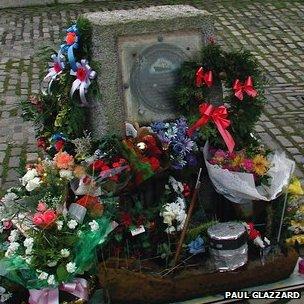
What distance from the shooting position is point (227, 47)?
841 cm

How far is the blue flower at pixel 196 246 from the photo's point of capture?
381 centimetres

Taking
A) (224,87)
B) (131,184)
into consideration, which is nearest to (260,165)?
(224,87)

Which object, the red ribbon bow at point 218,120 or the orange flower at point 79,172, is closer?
the orange flower at point 79,172

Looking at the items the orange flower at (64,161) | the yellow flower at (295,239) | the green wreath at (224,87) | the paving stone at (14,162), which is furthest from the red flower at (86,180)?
the paving stone at (14,162)

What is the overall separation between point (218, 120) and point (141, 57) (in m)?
0.65

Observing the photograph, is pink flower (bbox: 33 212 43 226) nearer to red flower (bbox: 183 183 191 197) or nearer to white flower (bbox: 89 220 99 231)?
white flower (bbox: 89 220 99 231)

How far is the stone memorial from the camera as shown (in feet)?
13.3

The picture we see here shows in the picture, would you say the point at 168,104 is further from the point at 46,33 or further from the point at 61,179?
the point at 46,33

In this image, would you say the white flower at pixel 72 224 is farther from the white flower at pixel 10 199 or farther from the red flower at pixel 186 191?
the red flower at pixel 186 191

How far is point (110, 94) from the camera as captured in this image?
4.12 meters

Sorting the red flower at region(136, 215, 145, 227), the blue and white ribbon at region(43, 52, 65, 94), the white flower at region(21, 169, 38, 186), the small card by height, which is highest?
the blue and white ribbon at region(43, 52, 65, 94)

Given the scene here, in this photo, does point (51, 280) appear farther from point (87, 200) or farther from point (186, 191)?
point (186, 191)

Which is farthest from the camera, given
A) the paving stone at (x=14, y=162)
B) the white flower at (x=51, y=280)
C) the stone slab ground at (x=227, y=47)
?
the stone slab ground at (x=227, y=47)

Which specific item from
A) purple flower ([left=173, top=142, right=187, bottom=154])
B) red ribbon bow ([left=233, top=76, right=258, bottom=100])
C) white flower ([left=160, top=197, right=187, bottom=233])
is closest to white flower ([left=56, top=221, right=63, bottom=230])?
white flower ([left=160, top=197, right=187, bottom=233])
